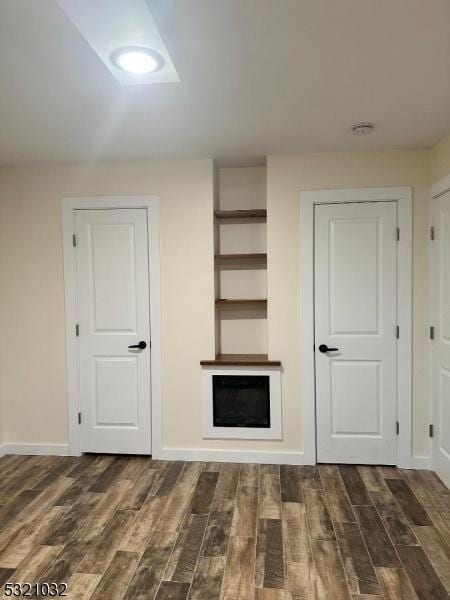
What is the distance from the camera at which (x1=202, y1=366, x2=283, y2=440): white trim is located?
3.38 m

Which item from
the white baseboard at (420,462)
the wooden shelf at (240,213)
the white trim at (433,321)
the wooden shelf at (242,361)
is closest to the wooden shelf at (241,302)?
the wooden shelf at (242,361)

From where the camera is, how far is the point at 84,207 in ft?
11.5

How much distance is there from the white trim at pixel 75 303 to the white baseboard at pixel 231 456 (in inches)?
4.5

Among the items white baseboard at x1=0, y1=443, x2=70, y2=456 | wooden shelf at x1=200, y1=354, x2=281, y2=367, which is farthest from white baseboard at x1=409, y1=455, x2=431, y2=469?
white baseboard at x1=0, y1=443, x2=70, y2=456

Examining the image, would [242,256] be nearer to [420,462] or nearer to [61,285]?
[61,285]

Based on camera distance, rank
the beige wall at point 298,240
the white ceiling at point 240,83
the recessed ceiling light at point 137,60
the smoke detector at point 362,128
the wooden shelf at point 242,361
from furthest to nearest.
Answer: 1. the wooden shelf at point 242,361
2. the beige wall at point 298,240
3. the smoke detector at point 362,128
4. the recessed ceiling light at point 137,60
5. the white ceiling at point 240,83

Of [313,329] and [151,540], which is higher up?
[313,329]

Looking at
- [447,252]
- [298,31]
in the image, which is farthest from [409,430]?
[298,31]

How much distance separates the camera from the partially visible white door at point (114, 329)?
11.5ft

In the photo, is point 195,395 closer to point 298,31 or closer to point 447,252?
point 447,252

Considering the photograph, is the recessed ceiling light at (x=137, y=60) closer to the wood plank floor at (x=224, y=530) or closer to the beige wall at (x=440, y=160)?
the beige wall at (x=440, y=160)

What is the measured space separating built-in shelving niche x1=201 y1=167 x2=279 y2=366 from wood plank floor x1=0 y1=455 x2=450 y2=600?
3.37 ft

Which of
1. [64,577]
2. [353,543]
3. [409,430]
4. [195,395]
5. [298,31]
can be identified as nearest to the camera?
[298,31]

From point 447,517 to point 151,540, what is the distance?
181 cm
